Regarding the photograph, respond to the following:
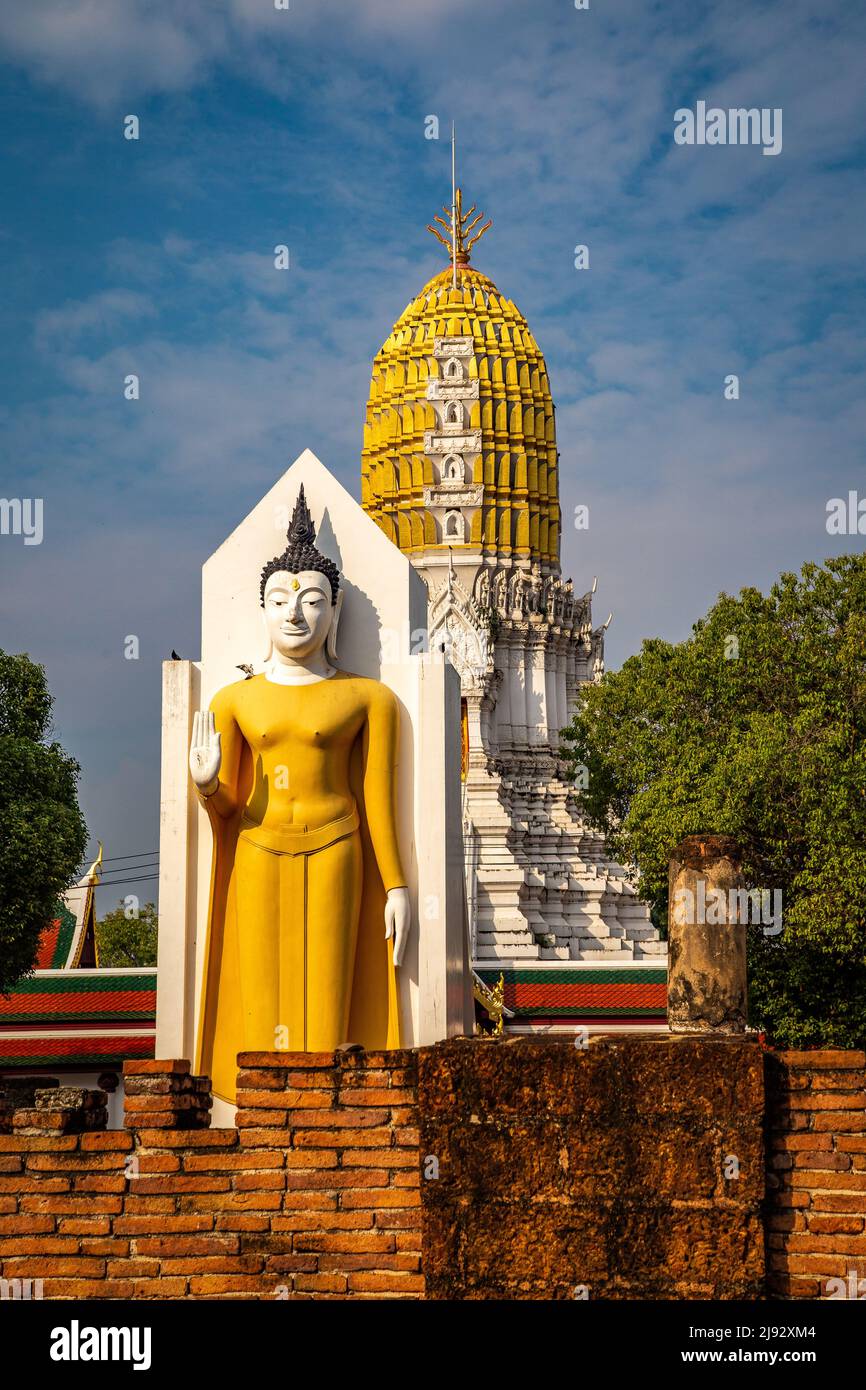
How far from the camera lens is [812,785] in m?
27.3

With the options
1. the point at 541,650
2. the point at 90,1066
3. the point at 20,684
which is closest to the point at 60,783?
A: the point at 20,684

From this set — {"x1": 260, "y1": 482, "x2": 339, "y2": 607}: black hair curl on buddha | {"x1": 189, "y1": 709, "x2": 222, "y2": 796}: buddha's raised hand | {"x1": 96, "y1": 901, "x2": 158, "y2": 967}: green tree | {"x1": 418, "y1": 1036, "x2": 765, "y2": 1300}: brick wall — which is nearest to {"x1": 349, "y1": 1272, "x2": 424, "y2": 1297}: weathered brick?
{"x1": 418, "y1": 1036, "x2": 765, "y2": 1300}: brick wall

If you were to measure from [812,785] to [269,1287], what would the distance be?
68.3 feet

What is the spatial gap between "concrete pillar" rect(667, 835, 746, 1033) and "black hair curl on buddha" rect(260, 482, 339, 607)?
4.93 metres

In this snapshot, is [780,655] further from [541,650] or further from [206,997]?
[541,650]

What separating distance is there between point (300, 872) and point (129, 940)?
46.1m

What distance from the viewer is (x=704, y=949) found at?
31.4 feet

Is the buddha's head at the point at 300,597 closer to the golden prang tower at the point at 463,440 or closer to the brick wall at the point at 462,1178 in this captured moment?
the brick wall at the point at 462,1178

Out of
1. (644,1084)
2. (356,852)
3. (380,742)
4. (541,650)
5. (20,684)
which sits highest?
(541,650)

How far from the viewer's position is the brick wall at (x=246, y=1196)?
7578 millimetres

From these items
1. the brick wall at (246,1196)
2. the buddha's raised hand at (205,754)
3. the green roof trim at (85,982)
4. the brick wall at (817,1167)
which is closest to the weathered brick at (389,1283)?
the brick wall at (246,1196)

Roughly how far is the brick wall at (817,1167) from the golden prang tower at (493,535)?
4184 centimetres
